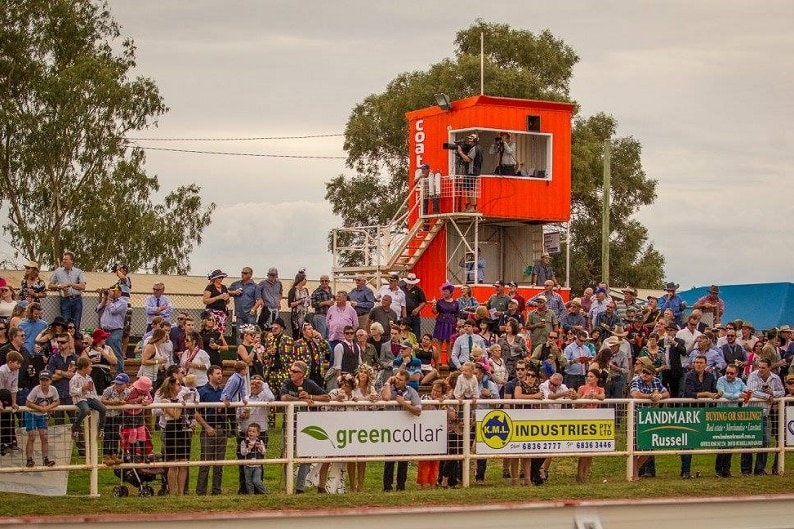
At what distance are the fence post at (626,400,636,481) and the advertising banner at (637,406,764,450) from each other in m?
0.09

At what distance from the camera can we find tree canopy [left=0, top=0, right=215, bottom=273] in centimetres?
4834

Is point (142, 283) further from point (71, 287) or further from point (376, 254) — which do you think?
point (71, 287)

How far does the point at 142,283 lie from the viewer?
42.3 metres

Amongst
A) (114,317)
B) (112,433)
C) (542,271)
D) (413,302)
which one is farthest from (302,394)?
(542,271)

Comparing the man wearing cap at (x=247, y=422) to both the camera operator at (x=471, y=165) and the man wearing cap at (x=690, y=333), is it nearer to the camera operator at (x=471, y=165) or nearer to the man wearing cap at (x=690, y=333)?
the man wearing cap at (x=690, y=333)

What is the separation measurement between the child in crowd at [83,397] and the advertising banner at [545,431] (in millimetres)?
5051

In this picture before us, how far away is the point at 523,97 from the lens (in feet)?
177

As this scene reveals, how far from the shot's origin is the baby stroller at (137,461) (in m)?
17.4

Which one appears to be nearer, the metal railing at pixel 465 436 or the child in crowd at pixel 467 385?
the metal railing at pixel 465 436

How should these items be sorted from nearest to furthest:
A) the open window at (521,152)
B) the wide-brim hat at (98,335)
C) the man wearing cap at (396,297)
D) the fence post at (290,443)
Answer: the fence post at (290,443) → the wide-brim hat at (98,335) → the man wearing cap at (396,297) → the open window at (521,152)

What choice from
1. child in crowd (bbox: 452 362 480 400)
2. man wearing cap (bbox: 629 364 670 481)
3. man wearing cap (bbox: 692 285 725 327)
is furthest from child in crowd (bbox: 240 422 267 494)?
man wearing cap (bbox: 692 285 725 327)

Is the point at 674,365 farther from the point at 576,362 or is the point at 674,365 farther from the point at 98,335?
the point at 98,335

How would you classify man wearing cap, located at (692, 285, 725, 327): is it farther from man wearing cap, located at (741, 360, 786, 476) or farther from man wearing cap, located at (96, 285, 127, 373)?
man wearing cap, located at (96, 285, 127, 373)

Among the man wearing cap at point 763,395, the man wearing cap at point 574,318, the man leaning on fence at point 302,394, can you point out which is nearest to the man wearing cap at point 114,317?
the man leaning on fence at point 302,394
